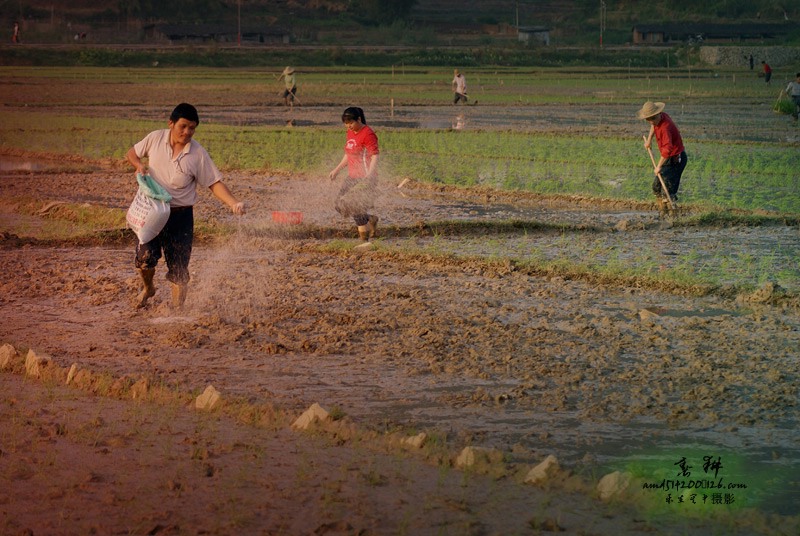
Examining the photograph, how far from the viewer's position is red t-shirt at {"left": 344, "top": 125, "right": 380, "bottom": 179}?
35.8ft

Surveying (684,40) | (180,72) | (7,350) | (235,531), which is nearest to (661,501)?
(235,531)

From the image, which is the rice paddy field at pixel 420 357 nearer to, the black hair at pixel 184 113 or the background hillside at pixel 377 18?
the black hair at pixel 184 113

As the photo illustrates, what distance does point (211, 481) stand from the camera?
4.81m

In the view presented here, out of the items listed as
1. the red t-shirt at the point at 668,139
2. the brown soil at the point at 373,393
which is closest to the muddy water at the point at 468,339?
the brown soil at the point at 373,393

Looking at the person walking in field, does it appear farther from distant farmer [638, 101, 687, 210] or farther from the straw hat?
distant farmer [638, 101, 687, 210]

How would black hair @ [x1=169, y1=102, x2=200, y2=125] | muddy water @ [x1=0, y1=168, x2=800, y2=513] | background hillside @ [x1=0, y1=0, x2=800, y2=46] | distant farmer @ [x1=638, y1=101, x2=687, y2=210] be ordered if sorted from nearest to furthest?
1. muddy water @ [x1=0, y1=168, x2=800, y2=513]
2. black hair @ [x1=169, y1=102, x2=200, y2=125]
3. distant farmer @ [x1=638, y1=101, x2=687, y2=210]
4. background hillside @ [x1=0, y1=0, x2=800, y2=46]

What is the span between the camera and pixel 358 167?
36.3 feet

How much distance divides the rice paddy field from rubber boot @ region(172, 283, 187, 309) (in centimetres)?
7

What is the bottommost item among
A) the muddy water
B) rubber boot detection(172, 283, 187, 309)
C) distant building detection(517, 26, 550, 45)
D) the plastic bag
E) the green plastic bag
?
the muddy water

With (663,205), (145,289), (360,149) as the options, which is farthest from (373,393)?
(663,205)

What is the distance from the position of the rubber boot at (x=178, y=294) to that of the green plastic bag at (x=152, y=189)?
2.38 ft

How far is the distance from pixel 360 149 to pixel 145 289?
3295 millimetres

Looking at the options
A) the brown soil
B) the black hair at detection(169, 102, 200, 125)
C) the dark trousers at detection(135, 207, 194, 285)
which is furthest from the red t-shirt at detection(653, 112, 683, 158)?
the black hair at detection(169, 102, 200, 125)

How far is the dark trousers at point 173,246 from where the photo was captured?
7.96 metres
